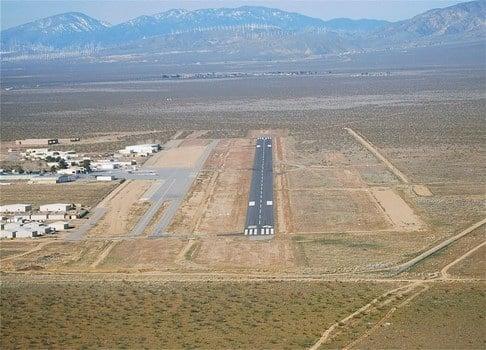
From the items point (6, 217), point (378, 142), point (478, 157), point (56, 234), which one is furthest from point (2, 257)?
point (378, 142)

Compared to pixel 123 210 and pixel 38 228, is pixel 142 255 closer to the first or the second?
pixel 38 228

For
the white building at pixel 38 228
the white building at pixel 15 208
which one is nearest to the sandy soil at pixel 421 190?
the white building at pixel 38 228

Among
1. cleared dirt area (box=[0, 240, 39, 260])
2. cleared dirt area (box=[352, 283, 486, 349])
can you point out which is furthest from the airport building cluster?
cleared dirt area (box=[352, 283, 486, 349])

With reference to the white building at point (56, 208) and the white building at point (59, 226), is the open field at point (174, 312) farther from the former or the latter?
the white building at point (56, 208)

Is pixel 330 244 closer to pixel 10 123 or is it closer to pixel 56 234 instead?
pixel 56 234

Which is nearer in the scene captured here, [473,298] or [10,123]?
[473,298]

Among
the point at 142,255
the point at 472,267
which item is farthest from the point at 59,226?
the point at 472,267

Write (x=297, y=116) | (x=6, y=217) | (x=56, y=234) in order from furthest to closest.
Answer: (x=297, y=116) < (x=6, y=217) < (x=56, y=234)
